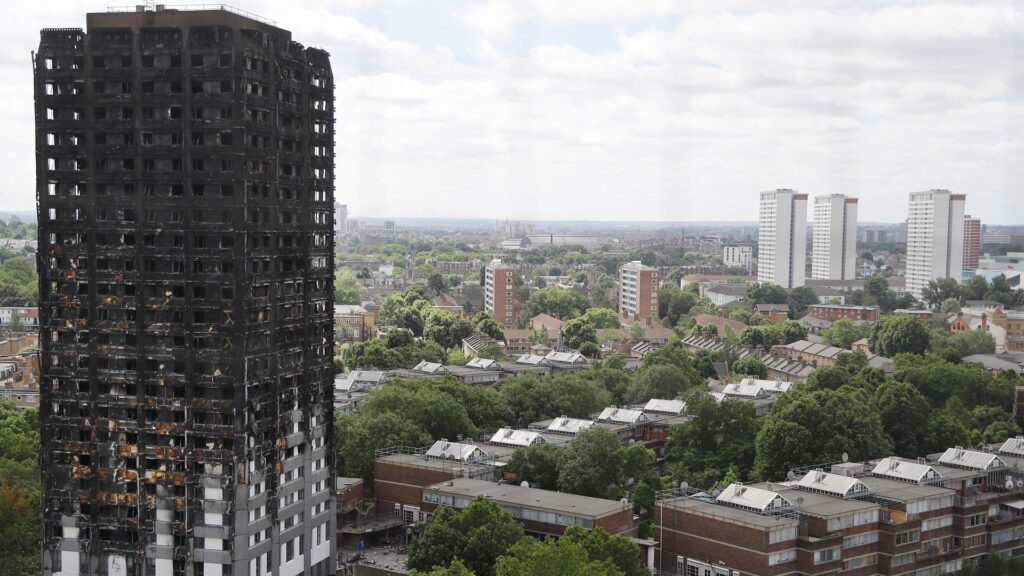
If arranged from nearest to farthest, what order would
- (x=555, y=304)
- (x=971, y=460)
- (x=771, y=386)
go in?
(x=971, y=460), (x=771, y=386), (x=555, y=304)

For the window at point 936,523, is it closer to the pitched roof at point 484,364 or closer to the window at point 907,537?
the window at point 907,537

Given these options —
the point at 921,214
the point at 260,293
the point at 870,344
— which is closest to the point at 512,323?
the point at 870,344

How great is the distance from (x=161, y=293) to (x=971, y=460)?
19.7 m

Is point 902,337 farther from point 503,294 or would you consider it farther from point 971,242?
point 971,242

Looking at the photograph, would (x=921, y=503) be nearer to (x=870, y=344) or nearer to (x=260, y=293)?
(x=260, y=293)

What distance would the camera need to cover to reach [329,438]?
23.7 metres

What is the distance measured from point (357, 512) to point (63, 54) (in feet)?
42.9

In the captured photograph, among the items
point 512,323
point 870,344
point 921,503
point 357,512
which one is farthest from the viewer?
point 512,323

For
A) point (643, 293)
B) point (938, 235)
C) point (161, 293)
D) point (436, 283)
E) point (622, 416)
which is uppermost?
point (938, 235)

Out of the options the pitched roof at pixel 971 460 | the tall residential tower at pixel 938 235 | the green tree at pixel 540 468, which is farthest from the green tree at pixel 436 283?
the pitched roof at pixel 971 460

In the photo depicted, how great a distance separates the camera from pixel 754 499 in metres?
24.1

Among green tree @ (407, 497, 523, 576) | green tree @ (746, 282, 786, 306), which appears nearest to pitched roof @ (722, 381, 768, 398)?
green tree @ (407, 497, 523, 576)

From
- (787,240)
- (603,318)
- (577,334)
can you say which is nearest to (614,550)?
(577,334)

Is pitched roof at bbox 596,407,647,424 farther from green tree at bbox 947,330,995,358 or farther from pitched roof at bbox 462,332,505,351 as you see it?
green tree at bbox 947,330,995,358
